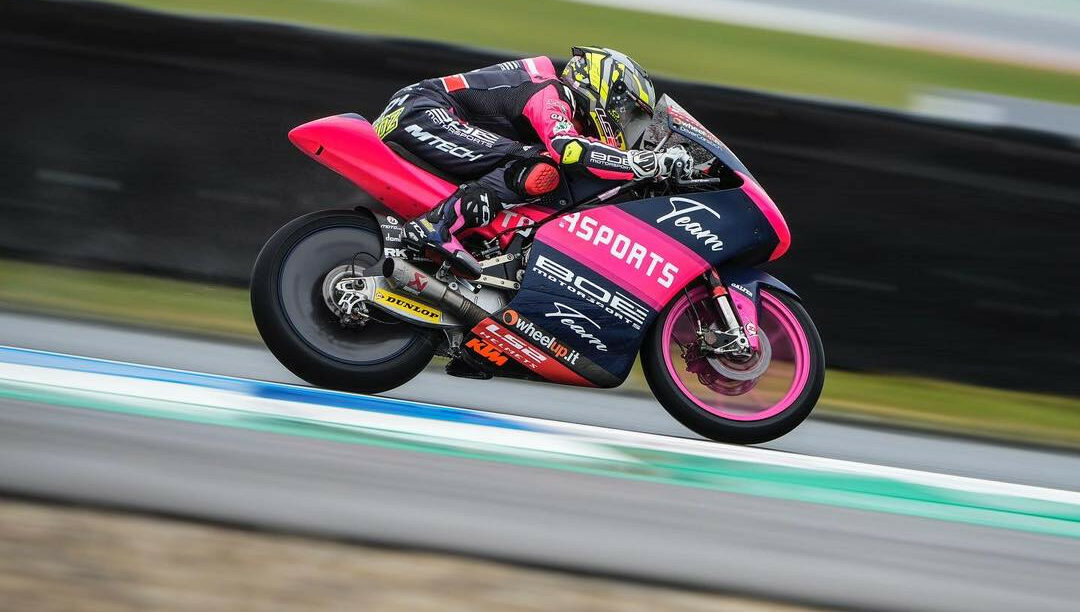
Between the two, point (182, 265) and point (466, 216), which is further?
point (182, 265)

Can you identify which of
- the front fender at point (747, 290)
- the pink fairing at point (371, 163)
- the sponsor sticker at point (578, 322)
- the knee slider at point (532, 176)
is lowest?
the sponsor sticker at point (578, 322)

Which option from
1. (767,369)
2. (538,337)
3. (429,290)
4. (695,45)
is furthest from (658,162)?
(695,45)

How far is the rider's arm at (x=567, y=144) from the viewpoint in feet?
14.9

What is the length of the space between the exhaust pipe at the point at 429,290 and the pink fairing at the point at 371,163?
0.88 feet

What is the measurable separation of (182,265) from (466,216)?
2577 mm

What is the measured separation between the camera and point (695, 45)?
963 centimetres

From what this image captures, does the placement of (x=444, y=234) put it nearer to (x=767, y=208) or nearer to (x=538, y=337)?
(x=538, y=337)

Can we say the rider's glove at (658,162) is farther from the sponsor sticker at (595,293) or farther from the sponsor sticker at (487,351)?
the sponsor sticker at (487,351)

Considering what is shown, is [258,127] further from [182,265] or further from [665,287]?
[665,287]

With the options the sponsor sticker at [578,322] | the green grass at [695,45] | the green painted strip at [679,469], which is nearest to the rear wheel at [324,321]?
the sponsor sticker at [578,322]

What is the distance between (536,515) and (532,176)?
1.73 meters

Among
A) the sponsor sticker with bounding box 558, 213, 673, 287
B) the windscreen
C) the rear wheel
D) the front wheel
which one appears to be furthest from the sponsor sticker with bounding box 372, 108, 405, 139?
the front wheel

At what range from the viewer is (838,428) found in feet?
18.3

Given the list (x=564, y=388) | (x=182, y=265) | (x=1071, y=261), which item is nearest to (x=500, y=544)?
(x=564, y=388)
